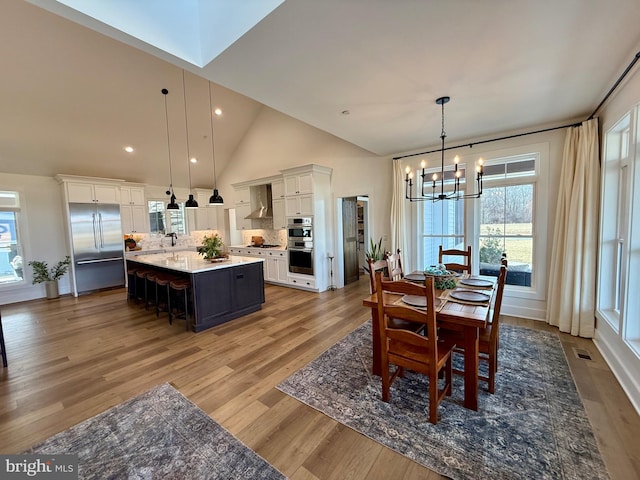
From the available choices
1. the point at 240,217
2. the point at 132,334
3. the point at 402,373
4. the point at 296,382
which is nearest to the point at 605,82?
the point at 402,373

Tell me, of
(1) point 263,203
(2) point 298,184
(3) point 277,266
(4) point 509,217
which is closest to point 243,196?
(1) point 263,203

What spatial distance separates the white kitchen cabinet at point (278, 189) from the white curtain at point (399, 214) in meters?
2.71

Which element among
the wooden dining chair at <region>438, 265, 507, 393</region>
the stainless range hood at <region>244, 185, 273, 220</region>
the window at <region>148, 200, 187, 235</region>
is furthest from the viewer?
the window at <region>148, 200, 187, 235</region>

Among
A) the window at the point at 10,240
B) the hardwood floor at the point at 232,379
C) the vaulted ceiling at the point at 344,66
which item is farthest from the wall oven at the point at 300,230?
the window at the point at 10,240

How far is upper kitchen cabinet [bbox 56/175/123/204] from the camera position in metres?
5.79

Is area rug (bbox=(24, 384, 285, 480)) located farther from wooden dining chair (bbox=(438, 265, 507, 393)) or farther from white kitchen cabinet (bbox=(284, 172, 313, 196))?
white kitchen cabinet (bbox=(284, 172, 313, 196))

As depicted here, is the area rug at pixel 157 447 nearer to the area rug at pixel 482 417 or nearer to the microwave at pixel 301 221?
the area rug at pixel 482 417

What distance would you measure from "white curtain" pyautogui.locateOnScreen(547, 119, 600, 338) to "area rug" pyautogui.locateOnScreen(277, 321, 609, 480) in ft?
2.58

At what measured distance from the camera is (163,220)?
782 cm

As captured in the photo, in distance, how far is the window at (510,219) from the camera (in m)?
3.82

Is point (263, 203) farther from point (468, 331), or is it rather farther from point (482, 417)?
point (482, 417)

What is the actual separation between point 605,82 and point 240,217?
7182mm

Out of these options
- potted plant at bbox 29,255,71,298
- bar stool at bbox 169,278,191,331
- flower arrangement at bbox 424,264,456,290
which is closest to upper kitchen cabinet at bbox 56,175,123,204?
potted plant at bbox 29,255,71,298

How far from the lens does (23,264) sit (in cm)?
558
